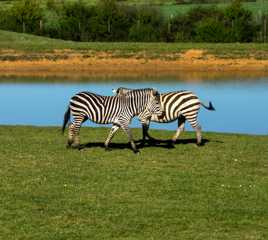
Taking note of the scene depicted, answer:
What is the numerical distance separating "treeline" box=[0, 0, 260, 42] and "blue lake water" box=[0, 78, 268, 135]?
2286 centimetres

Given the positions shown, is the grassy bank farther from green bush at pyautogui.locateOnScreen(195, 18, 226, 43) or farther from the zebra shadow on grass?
the zebra shadow on grass

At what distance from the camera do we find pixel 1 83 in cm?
4188

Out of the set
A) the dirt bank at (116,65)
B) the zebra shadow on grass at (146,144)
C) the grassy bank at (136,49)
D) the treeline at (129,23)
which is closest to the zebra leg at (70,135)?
the zebra shadow on grass at (146,144)

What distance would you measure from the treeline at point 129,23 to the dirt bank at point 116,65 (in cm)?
1284

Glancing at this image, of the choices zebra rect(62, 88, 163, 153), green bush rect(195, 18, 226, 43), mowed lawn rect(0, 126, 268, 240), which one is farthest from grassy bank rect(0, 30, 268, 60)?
zebra rect(62, 88, 163, 153)

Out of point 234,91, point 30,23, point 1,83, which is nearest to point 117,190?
point 234,91

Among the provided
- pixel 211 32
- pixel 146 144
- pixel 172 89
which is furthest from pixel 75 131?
pixel 211 32

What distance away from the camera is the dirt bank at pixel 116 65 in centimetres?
4803

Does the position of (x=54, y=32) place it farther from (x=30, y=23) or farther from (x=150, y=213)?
(x=150, y=213)

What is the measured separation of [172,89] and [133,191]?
22.3m

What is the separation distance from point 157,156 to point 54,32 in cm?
5429

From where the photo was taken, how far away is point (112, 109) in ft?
58.7

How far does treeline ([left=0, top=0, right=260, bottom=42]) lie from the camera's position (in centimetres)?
6488

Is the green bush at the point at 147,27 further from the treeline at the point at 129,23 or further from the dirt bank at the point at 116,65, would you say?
the dirt bank at the point at 116,65
